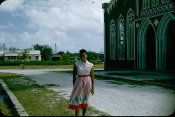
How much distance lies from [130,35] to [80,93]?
65.4 ft

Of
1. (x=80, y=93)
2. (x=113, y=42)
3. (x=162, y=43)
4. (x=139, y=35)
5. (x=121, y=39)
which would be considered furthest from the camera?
(x=113, y=42)

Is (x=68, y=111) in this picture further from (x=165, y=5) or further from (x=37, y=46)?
(x=37, y=46)

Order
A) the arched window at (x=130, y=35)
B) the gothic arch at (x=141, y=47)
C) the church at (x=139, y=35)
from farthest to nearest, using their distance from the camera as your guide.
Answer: the arched window at (x=130, y=35)
the gothic arch at (x=141, y=47)
the church at (x=139, y=35)

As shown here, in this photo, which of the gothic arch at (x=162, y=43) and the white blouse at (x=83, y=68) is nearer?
the white blouse at (x=83, y=68)

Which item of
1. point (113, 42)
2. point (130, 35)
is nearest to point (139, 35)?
point (130, 35)

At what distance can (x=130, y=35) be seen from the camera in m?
24.2

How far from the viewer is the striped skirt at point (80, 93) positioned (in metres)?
5.16

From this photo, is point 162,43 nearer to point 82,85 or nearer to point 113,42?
point 113,42

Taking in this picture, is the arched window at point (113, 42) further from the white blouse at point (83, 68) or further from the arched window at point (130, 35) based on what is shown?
the white blouse at point (83, 68)

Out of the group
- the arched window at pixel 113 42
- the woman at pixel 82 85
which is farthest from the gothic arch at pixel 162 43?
the woman at pixel 82 85

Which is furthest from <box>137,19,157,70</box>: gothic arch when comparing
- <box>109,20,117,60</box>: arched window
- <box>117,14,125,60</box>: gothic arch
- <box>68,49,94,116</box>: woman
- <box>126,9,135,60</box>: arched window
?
<box>68,49,94,116</box>: woman

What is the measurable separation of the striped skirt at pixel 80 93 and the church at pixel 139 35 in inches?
581

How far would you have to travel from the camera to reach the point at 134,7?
2388 centimetres

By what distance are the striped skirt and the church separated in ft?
48.4
